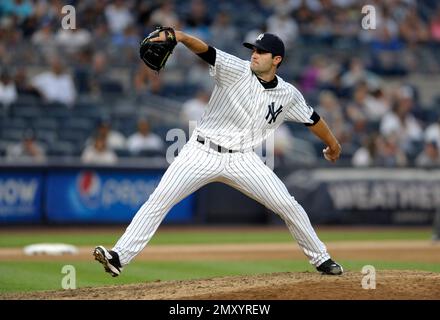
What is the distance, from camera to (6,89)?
15.9 metres

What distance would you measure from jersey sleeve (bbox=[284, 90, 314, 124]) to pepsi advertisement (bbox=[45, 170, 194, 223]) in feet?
25.9

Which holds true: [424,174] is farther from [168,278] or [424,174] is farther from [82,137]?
[168,278]

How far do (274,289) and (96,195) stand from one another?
891cm

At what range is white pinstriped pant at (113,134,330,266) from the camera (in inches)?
286

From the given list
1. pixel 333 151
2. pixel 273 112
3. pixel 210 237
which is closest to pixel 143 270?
pixel 333 151

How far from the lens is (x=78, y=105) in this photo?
16500 mm

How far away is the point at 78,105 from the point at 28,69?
1.22 m

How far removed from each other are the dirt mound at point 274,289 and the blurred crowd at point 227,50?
27.0 ft

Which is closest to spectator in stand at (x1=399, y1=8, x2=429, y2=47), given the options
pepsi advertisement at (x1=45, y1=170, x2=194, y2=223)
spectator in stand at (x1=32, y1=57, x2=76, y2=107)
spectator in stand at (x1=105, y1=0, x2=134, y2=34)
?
spectator in stand at (x1=105, y1=0, x2=134, y2=34)

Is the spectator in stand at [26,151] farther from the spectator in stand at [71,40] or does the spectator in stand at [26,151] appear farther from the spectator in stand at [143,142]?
the spectator in stand at [71,40]

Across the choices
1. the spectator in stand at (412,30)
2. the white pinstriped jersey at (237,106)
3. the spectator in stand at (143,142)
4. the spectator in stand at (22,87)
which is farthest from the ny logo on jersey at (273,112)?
the spectator in stand at (412,30)

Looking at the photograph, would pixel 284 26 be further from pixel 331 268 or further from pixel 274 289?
pixel 274 289
